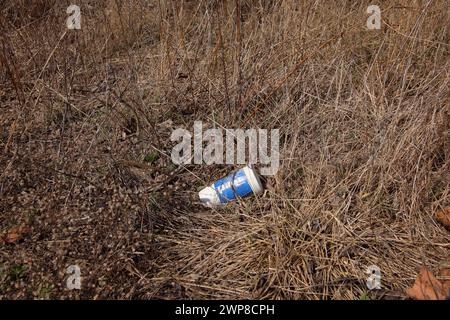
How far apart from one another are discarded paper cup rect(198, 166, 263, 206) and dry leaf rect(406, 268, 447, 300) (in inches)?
29.2

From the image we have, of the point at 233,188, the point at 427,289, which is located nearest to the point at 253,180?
the point at 233,188

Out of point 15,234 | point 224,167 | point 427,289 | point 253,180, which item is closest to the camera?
point 427,289

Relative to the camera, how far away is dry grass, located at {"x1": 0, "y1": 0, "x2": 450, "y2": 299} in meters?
1.74

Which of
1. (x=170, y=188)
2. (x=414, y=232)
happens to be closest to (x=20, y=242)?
(x=170, y=188)

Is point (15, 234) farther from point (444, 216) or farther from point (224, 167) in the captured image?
point (444, 216)

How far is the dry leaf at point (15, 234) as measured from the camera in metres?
1.78

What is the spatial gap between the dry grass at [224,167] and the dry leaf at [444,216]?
0.04 metres

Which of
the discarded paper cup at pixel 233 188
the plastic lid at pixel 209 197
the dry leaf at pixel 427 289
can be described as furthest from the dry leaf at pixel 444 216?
Answer: the plastic lid at pixel 209 197

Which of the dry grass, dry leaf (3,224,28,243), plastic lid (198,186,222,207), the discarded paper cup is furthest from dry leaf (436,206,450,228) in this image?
dry leaf (3,224,28,243)

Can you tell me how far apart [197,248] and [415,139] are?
43.4 inches

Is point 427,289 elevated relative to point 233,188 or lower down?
lower down

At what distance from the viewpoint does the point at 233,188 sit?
201 centimetres

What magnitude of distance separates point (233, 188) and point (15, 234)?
93 cm

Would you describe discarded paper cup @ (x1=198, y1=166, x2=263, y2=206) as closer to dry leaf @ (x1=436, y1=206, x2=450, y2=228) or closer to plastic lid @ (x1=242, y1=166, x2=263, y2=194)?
plastic lid @ (x1=242, y1=166, x2=263, y2=194)
